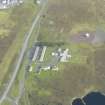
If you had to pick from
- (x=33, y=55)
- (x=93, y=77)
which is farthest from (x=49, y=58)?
(x=93, y=77)

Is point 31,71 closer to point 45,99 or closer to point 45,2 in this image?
point 45,99

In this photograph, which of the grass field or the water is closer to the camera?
the water

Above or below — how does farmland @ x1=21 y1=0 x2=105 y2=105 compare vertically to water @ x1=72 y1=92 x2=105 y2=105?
above

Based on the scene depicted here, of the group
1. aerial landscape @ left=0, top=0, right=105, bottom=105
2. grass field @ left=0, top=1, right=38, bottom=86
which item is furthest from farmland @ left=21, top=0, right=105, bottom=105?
grass field @ left=0, top=1, right=38, bottom=86

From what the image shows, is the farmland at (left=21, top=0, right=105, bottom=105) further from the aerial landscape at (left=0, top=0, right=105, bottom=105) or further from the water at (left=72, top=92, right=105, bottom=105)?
the water at (left=72, top=92, right=105, bottom=105)

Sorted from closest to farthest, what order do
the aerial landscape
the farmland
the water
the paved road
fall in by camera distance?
the water, the aerial landscape, the farmland, the paved road

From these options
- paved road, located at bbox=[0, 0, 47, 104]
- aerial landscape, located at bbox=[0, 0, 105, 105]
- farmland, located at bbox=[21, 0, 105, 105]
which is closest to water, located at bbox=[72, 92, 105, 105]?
aerial landscape, located at bbox=[0, 0, 105, 105]

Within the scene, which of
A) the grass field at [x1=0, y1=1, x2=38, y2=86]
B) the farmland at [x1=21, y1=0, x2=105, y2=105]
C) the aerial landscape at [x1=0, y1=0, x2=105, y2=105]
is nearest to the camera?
the aerial landscape at [x1=0, y1=0, x2=105, y2=105]

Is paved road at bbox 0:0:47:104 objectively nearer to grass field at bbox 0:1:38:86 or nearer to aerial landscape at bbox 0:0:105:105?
aerial landscape at bbox 0:0:105:105
